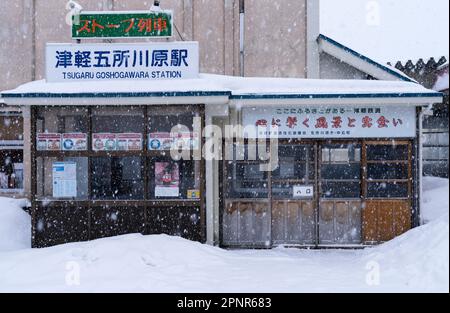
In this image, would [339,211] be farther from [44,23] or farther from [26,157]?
[44,23]

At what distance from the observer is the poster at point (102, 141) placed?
1168cm

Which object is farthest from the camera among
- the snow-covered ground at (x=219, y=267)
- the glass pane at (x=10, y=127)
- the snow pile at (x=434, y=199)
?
the glass pane at (x=10, y=127)

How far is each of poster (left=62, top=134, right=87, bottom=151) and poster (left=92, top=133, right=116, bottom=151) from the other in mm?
256

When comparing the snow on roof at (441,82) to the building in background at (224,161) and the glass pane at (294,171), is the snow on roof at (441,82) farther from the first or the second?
the glass pane at (294,171)

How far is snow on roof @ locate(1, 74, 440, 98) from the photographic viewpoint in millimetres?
10984

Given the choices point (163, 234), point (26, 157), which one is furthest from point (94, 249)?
point (26, 157)

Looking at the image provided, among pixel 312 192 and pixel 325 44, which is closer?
pixel 312 192

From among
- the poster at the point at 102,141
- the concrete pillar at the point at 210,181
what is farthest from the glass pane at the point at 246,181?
the poster at the point at 102,141

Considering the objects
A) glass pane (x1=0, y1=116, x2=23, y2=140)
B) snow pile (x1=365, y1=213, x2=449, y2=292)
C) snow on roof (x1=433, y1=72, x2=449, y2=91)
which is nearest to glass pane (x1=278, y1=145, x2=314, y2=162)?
snow pile (x1=365, y1=213, x2=449, y2=292)

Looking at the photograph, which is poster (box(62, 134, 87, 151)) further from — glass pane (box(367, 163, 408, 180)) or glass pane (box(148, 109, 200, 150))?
glass pane (box(367, 163, 408, 180))

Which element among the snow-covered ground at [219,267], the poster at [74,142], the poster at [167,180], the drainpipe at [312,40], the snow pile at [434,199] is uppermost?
the drainpipe at [312,40]

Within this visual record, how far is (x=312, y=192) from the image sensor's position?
12.1m

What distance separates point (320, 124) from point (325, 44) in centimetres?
306

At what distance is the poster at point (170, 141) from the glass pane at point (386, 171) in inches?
182
